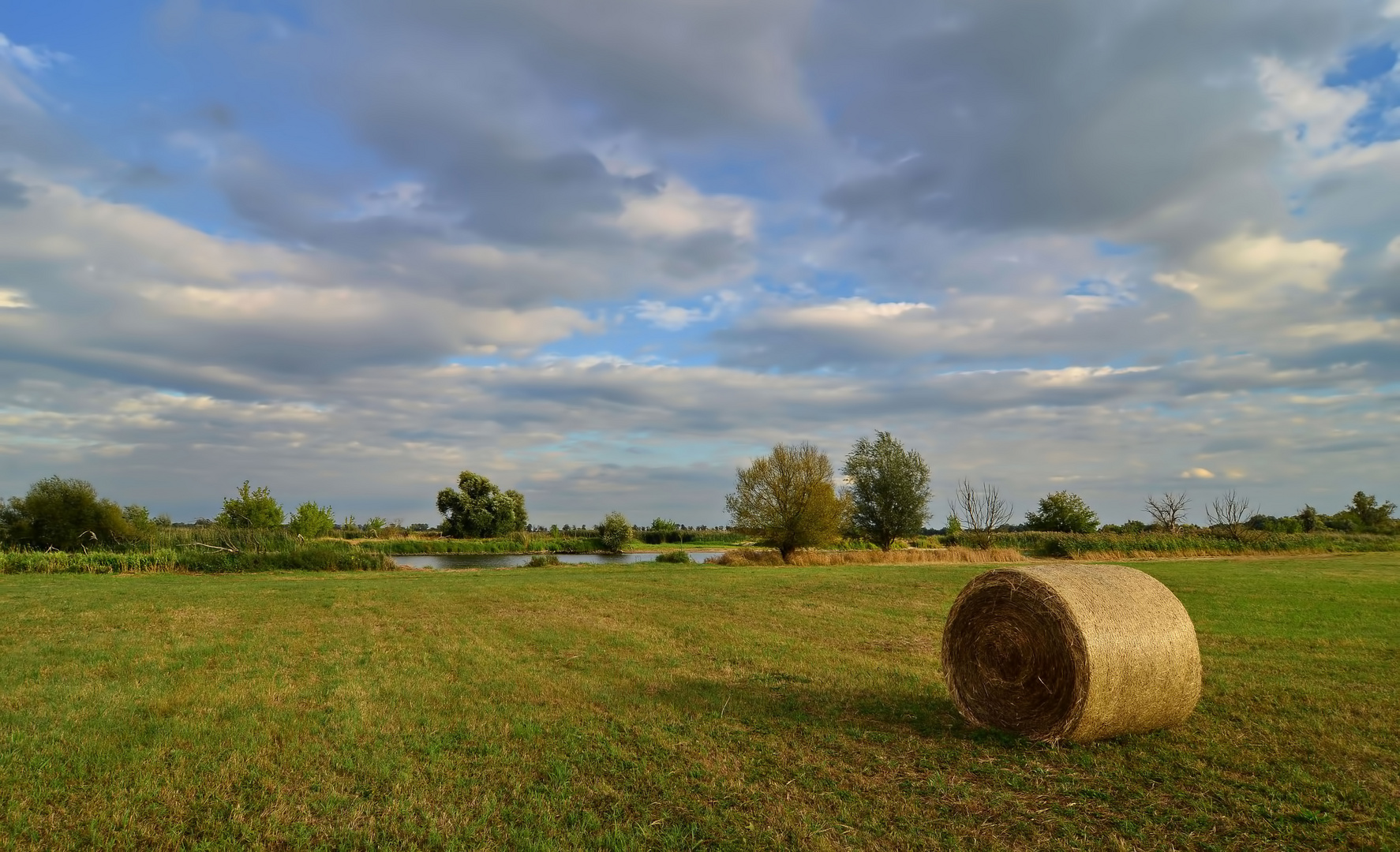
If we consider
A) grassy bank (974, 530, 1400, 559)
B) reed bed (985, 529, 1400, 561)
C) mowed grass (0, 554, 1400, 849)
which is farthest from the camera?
grassy bank (974, 530, 1400, 559)

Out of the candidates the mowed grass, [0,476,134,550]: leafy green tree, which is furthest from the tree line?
the mowed grass

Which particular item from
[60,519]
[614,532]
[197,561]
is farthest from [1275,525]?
[60,519]

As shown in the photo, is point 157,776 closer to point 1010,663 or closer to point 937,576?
point 1010,663

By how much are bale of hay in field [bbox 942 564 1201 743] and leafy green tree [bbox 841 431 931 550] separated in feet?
153

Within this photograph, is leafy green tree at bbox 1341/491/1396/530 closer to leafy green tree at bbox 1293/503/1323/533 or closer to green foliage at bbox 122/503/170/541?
leafy green tree at bbox 1293/503/1323/533

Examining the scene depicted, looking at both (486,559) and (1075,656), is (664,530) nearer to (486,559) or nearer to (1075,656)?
(486,559)

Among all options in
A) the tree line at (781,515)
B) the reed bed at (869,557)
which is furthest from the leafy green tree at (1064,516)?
the reed bed at (869,557)

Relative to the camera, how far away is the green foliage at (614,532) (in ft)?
237

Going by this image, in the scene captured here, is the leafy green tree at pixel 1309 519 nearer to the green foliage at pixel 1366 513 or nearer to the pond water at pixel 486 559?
the green foliage at pixel 1366 513

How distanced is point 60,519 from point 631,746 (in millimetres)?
50151

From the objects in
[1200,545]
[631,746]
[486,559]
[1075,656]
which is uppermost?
[1075,656]

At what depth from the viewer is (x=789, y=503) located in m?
47.8

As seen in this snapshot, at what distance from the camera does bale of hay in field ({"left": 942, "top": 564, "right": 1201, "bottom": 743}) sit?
315 inches

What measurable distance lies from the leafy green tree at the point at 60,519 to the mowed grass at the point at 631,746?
111 feet
